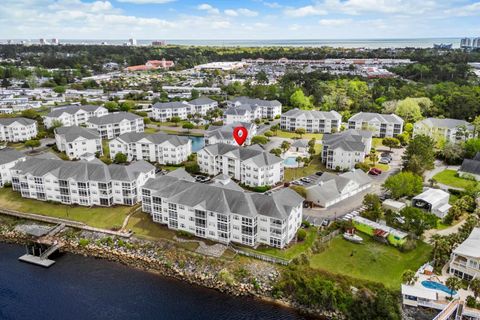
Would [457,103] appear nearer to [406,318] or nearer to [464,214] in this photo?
[464,214]

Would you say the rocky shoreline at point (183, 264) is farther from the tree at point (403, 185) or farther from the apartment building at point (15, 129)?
the apartment building at point (15, 129)

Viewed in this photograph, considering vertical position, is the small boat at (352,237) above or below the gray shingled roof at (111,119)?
below

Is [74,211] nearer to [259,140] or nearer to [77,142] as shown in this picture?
[77,142]

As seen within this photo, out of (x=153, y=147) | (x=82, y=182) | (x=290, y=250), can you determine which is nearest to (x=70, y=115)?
(x=153, y=147)

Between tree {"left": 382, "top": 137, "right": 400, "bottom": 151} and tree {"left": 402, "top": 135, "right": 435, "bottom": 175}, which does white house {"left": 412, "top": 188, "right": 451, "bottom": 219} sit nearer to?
tree {"left": 402, "top": 135, "right": 435, "bottom": 175}

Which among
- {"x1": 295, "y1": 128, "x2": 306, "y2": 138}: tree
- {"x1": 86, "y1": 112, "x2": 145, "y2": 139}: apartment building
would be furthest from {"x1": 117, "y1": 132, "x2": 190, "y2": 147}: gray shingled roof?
{"x1": 295, "y1": 128, "x2": 306, "y2": 138}: tree

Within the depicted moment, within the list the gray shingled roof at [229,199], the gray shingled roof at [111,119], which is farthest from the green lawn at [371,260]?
the gray shingled roof at [111,119]

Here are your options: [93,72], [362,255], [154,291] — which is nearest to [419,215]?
[362,255]
